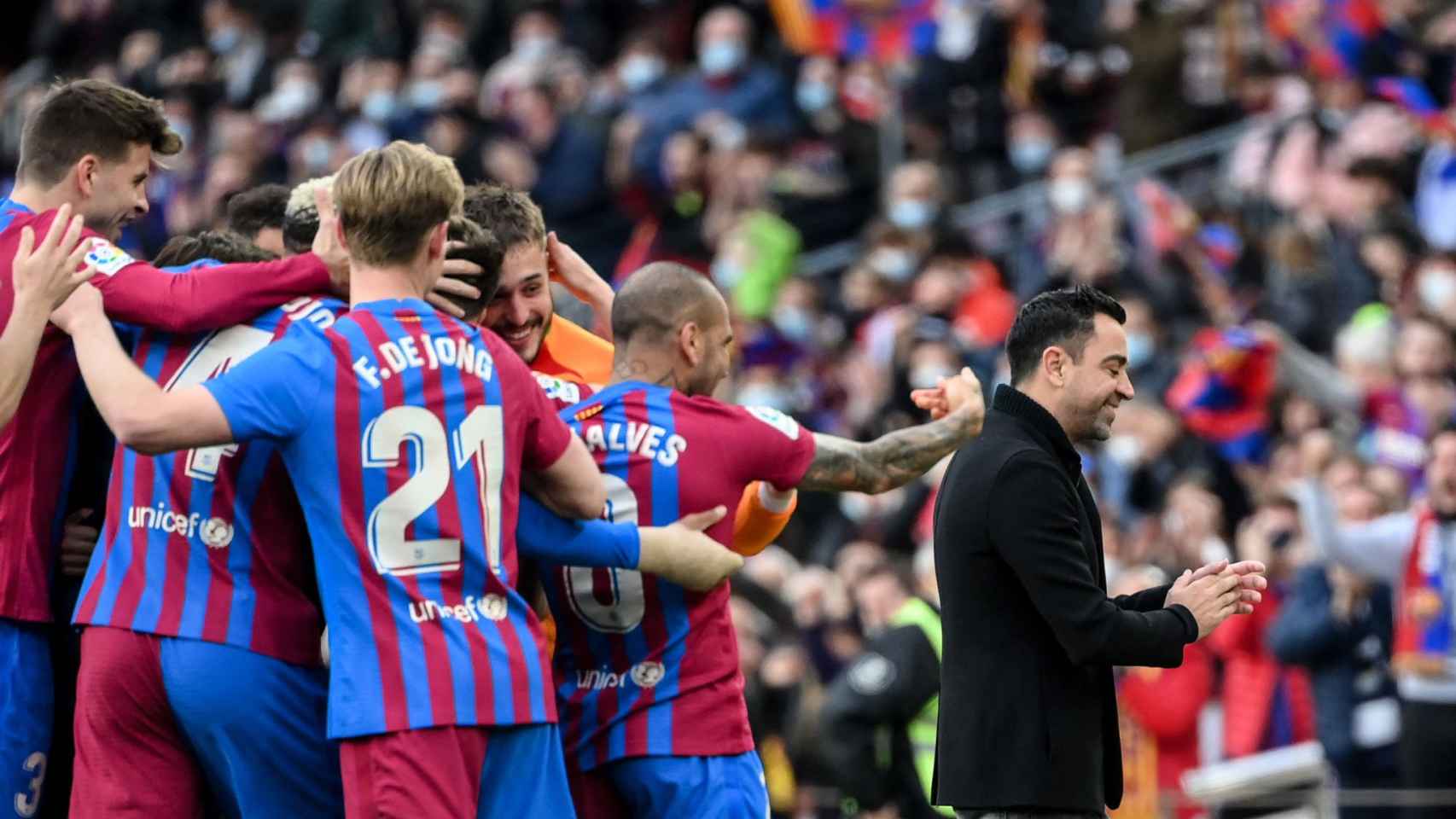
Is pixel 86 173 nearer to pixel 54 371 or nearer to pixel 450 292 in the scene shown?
pixel 54 371

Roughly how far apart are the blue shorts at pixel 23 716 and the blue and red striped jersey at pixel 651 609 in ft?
4.27

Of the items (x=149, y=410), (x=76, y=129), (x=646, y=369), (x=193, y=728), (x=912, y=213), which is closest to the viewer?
(x=149, y=410)

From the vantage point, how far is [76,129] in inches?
225

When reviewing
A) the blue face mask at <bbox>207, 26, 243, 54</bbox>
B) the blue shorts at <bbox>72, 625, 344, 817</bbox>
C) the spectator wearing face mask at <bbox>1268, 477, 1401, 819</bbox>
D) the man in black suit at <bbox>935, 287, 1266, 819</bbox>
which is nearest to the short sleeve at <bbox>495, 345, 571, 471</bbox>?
the blue shorts at <bbox>72, 625, 344, 817</bbox>

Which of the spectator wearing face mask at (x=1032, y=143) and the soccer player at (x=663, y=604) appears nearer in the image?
the soccer player at (x=663, y=604)

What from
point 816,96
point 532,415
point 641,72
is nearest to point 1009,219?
point 816,96

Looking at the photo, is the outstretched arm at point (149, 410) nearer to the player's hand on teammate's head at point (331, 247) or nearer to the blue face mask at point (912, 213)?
the player's hand on teammate's head at point (331, 247)

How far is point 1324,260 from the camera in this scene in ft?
41.1

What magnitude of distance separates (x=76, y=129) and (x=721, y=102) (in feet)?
36.7

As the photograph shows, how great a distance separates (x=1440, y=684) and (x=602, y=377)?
15.1ft

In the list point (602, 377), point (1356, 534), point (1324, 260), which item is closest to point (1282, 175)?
point (1324, 260)

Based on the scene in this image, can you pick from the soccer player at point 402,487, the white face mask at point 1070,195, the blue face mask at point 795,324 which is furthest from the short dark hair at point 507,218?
the blue face mask at point 795,324

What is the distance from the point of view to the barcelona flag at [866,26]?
16.5m

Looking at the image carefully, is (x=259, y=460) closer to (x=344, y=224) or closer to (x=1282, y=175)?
(x=344, y=224)
